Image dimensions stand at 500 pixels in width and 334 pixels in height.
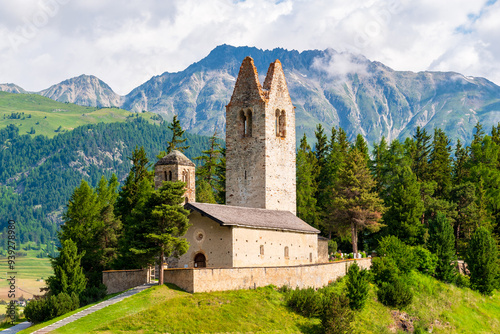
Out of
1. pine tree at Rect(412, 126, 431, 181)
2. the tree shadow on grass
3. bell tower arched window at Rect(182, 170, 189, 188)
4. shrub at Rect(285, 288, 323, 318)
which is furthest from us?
pine tree at Rect(412, 126, 431, 181)

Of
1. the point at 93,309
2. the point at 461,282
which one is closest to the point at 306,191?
the point at 461,282

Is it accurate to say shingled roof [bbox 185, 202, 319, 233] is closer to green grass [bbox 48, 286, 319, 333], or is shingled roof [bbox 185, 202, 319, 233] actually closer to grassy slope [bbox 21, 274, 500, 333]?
grassy slope [bbox 21, 274, 500, 333]

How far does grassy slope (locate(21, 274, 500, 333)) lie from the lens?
3272 centimetres

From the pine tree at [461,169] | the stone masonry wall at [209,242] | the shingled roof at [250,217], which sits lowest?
the stone masonry wall at [209,242]

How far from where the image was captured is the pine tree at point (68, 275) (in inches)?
1666

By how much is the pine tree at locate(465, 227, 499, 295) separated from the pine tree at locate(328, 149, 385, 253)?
29.9 feet

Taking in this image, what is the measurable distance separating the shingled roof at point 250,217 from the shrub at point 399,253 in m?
6.86

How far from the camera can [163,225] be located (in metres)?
38.8

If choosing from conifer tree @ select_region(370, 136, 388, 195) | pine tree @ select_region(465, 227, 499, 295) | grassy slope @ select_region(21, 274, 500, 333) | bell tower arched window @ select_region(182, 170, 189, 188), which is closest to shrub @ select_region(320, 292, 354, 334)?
grassy slope @ select_region(21, 274, 500, 333)

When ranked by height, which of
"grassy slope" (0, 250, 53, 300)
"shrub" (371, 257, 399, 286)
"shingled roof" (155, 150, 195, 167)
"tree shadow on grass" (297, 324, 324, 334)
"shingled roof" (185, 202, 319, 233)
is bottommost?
"grassy slope" (0, 250, 53, 300)

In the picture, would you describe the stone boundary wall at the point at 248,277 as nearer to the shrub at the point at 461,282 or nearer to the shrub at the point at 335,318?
the shrub at the point at 335,318

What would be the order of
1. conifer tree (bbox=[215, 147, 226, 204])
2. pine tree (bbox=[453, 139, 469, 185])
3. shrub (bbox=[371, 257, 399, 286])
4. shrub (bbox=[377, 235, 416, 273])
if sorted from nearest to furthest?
shrub (bbox=[371, 257, 399, 286]) < shrub (bbox=[377, 235, 416, 273]) < conifer tree (bbox=[215, 147, 226, 204]) < pine tree (bbox=[453, 139, 469, 185])

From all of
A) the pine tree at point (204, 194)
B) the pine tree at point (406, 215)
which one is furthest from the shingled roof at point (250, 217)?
the pine tree at point (204, 194)

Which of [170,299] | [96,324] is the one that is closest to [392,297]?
[170,299]
